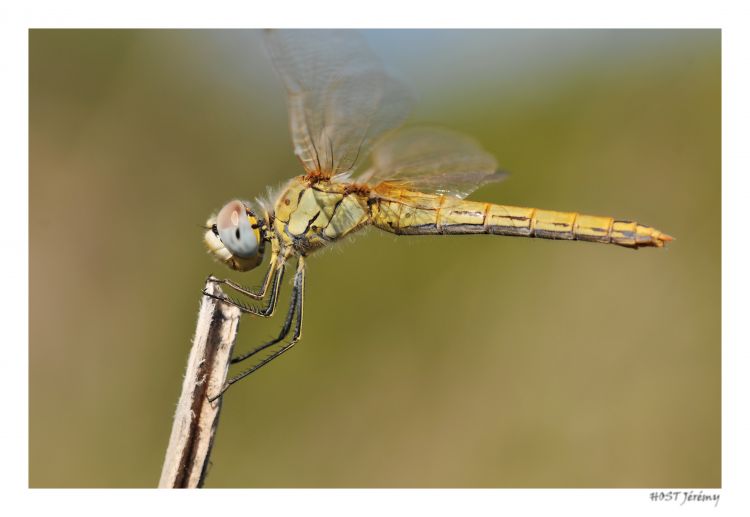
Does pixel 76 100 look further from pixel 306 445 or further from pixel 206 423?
pixel 206 423

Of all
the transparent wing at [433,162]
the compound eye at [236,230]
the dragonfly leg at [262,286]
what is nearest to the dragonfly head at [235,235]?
the compound eye at [236,230]

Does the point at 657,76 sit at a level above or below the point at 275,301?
above

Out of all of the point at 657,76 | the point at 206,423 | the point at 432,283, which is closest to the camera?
the point at 206,423

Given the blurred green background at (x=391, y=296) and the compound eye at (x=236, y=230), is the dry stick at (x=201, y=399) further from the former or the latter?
the blurred green background at (x=391, y=296)

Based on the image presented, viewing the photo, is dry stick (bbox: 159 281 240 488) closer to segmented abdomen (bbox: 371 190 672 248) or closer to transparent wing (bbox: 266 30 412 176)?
transparent wing (bbox: 266 30 412 176)

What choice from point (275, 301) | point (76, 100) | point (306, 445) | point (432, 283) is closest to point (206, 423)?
point (275, 301)

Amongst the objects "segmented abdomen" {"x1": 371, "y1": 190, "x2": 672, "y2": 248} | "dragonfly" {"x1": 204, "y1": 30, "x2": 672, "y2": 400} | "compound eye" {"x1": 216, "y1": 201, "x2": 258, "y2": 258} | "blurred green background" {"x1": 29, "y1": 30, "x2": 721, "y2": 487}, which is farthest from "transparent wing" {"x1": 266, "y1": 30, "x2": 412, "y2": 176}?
"blurred green background" {"x1": 29, "y1": 30, "x2": 721, "y2": 487}

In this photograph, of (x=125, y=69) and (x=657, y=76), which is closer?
(x=125, y=69)
